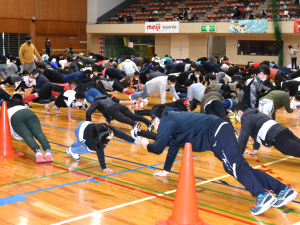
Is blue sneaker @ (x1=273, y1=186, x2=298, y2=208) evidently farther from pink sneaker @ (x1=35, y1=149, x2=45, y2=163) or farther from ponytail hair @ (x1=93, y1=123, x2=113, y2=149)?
pink sneaker @ (x1=35, y1=149, x2=45, y2=163)

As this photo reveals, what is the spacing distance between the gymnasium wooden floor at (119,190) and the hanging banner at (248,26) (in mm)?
17488

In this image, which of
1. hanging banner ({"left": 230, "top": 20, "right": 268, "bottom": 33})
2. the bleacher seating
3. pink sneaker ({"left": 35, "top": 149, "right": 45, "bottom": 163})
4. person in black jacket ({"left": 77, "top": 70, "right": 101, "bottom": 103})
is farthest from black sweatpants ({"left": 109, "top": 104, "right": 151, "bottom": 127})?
the bleacher seating

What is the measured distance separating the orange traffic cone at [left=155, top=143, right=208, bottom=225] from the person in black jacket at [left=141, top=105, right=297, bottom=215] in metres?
0.52

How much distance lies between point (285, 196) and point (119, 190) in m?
2.01

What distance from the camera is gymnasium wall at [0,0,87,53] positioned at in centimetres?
2741

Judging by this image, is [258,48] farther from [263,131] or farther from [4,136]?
[4,136]

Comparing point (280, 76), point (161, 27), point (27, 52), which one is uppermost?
point (161, 27)

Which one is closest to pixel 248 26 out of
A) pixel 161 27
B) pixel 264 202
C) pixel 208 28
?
pixel 208 28

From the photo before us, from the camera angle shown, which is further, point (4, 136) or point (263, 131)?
point (4, 136)

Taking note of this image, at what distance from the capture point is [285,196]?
13.9ft

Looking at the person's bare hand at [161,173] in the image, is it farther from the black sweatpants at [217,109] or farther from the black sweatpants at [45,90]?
the black sweatpants at [45,90]

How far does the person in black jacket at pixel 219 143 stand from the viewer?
4047mm

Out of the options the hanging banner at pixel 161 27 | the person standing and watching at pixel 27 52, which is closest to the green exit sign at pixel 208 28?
the hanging banner at pixel 161 27

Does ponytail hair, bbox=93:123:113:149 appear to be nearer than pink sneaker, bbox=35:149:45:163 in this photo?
Yes
